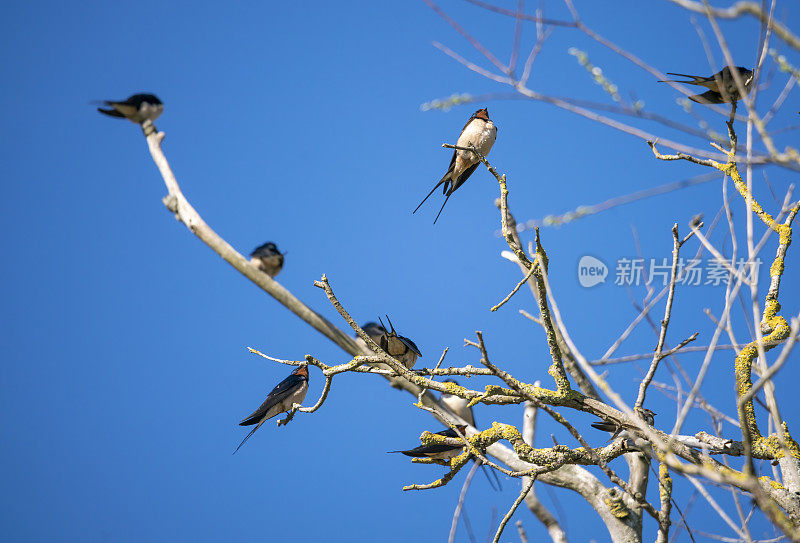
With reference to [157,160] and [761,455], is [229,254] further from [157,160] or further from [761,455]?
[761,455]

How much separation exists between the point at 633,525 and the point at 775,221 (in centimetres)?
187

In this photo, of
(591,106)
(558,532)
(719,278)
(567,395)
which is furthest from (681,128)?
(558,532)

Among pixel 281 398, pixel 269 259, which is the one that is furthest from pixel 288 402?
pixel 269 259

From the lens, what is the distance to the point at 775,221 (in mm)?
2982

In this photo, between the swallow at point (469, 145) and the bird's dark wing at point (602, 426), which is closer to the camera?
the bird's dark wing at point (602, 426)

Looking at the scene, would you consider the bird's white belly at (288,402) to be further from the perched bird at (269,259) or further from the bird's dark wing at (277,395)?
the perched bird at (269,259)

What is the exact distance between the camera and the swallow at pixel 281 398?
18.5ft

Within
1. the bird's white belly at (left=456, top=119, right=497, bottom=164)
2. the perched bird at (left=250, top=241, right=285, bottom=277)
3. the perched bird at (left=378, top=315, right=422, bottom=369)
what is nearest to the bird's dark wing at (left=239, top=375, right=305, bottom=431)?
the perched bird at (left=378, top=315, right=422, bottom=369)

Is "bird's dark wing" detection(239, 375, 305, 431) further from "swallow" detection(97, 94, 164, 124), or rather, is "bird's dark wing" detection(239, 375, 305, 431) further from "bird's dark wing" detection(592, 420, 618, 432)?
"swallow" detection(97, 94, 164, 124)

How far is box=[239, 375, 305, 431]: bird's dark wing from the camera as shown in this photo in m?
5.61

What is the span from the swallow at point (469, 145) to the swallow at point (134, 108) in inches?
111

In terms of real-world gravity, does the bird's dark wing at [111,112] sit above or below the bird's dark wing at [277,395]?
above

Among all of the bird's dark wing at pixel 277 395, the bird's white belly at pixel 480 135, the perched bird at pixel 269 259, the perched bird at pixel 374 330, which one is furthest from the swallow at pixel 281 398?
the bird's white belly at pixel 480 135

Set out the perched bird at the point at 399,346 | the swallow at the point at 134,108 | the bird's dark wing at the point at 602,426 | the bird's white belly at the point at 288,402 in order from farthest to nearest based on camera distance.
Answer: the bird's white belly at the point at 288,402, the perched bird at the point at 399,346, the bird's dark wing at the point at 602,426, the swallow at the point at 134,108
